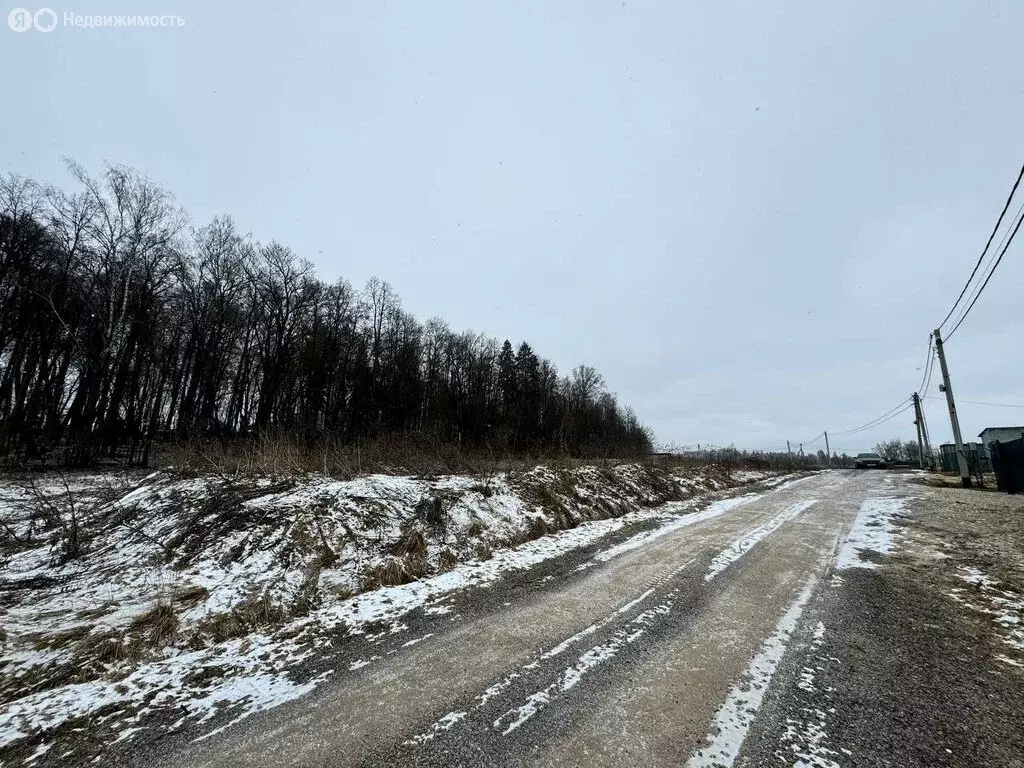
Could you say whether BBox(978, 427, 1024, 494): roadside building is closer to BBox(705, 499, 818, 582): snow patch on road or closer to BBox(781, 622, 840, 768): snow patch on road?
BBox(705, 499, 818, 582): snow patch on road

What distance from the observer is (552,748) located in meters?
2.35

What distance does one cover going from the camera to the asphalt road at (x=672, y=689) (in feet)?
7.60

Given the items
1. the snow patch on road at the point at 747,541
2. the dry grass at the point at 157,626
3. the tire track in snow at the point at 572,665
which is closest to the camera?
the tire track in snow at the point at 572,665

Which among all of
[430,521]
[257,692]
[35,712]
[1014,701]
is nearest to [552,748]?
[257,692]

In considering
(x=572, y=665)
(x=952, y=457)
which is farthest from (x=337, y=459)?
(x=952, y=457)

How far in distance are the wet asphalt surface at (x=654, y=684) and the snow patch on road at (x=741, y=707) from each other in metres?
0.04

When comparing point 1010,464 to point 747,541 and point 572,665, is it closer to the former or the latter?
point 747,541

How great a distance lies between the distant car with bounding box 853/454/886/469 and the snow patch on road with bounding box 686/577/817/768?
2084 inches

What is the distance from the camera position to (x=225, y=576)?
497 cm

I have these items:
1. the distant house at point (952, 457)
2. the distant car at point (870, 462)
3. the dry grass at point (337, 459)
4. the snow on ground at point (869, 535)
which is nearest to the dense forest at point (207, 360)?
the dry grass at point (337, 459)

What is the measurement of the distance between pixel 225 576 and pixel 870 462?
56827 mm

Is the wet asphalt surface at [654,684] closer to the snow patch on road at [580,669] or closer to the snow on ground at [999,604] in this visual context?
the snow patch on road at [580,669]

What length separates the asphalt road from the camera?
232 centimetres

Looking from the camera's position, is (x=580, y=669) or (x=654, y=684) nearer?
(x=654, y=684)
